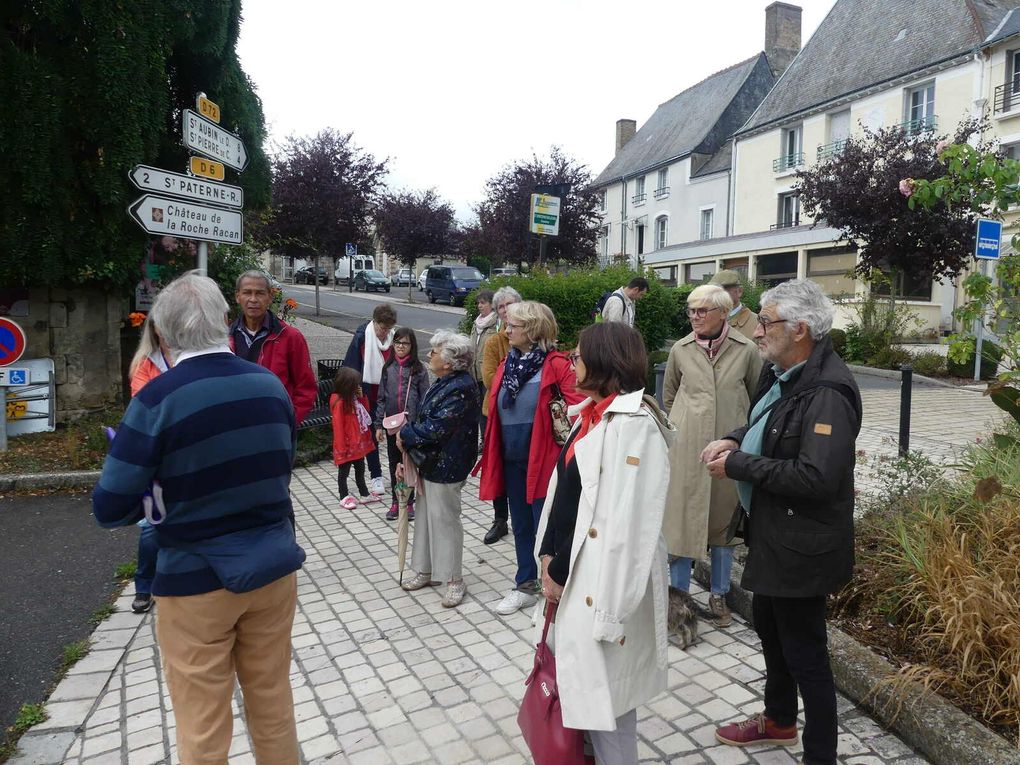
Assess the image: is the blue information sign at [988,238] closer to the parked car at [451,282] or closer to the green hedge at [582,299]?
the green hedge at [582,299]

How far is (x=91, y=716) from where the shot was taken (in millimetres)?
3252

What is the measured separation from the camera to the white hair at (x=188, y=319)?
2221 mm

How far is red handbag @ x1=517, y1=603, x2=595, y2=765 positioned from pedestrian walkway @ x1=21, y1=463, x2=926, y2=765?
0.63 meters

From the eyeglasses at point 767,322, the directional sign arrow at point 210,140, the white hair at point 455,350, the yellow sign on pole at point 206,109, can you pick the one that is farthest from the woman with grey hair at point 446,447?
the yellow sign on pole at point 206,109

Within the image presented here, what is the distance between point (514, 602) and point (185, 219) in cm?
354

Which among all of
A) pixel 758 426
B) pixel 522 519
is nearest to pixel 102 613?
pixel 522 519

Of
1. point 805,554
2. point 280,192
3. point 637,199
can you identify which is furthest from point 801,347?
point 637,199

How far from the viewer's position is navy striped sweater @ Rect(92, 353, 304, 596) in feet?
6.86

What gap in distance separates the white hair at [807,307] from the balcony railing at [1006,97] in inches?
920

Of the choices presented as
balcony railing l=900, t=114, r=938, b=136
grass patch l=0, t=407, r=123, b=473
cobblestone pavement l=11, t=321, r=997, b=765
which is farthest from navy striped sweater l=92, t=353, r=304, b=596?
balcony railing l=900, t=114, r=938, b=136

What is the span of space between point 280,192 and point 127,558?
1992 centimetres

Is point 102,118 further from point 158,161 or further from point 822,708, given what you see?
point 822,708

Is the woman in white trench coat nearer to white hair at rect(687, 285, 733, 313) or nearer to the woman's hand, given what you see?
the woman's hand

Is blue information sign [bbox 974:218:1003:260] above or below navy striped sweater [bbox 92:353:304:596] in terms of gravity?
above
